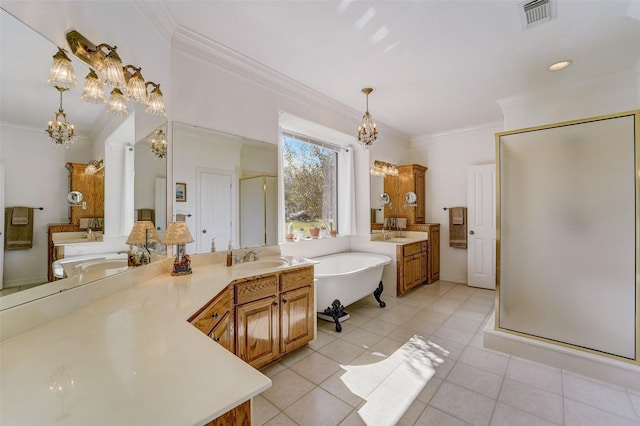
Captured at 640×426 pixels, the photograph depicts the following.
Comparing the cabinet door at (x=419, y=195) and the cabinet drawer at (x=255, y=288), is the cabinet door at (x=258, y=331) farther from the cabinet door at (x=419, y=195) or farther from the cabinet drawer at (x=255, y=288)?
the cabinet door at (x=419, y=195)

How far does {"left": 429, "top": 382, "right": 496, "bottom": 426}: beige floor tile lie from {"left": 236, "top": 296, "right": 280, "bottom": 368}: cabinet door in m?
1.25

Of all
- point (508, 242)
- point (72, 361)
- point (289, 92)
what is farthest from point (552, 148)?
point (72, 361)

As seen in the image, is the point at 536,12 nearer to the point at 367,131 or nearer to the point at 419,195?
the point at 367,131

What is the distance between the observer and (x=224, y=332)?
171 centimetres

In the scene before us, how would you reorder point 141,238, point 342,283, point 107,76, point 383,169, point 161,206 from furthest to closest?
1. point 383,169
2. point 342,283
3. point 161,206
4. point 141,238
5. point 107,76

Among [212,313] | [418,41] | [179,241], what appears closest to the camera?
[212,313]

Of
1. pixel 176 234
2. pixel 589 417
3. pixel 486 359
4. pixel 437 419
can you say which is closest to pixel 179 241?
pixel 176 234

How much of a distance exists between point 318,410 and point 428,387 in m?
0.87

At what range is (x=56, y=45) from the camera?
1146 millimetres

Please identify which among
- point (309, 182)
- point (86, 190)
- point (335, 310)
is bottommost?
point (335, 310)

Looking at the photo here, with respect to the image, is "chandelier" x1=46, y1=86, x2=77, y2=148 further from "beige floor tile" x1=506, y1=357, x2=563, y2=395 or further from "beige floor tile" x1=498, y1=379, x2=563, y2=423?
"beige floor tile" x1=506, y1=357, x2=563, y2=395

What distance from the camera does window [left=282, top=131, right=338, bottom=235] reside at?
388 cm

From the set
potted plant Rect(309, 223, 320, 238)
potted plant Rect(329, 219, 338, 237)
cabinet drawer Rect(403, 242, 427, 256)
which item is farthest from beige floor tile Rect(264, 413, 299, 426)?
cabinet drawer Rect(403, 242, 427, 256)

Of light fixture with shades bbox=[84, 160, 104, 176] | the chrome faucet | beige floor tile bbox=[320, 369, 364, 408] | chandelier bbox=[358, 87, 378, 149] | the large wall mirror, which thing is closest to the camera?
the large wall mirror
